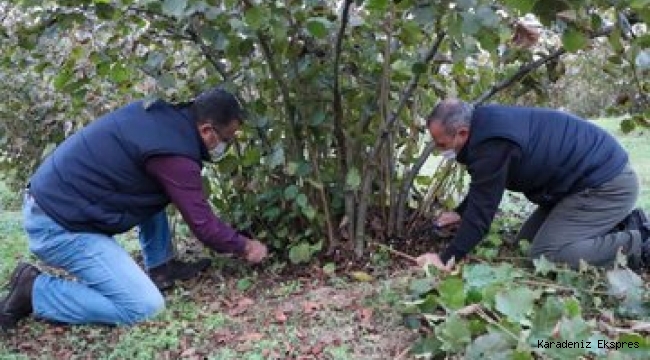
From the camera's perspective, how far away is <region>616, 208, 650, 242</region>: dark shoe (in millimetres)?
3973

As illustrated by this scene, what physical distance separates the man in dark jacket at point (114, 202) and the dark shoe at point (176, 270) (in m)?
0.45

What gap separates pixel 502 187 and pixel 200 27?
1516 mm

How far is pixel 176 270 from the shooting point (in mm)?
4164

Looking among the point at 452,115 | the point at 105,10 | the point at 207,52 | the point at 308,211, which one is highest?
the point at 105,10

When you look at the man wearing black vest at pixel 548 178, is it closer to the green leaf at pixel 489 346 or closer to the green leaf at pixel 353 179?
the green leaf at pixel 353 179

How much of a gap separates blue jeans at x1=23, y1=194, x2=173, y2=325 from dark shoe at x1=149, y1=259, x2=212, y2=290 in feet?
1.45

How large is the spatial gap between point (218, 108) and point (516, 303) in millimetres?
1589

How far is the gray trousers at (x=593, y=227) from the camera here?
151 inches

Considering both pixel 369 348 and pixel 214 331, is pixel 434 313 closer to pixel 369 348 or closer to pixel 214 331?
pixel 369 348

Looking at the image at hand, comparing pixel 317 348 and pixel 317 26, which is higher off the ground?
pixel 317 26

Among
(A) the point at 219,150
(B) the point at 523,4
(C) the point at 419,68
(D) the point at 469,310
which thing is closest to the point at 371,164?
(C) the point at 419,68

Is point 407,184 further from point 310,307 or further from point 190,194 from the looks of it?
point 190,194

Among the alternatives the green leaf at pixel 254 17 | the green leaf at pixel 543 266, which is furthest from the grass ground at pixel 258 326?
the green leaf at pixel 254 17

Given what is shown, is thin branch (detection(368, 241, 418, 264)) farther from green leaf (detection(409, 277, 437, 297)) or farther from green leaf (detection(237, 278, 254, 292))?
green leaf (detection(237, 278, 254, 292))
